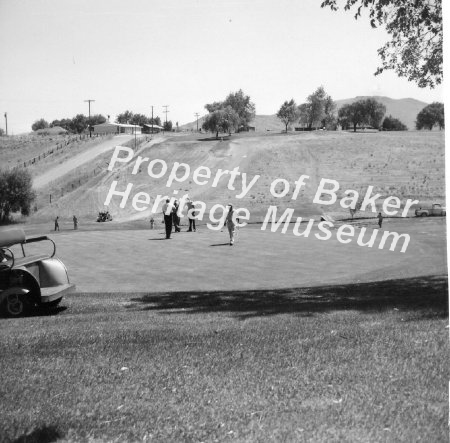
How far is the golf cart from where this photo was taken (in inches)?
441

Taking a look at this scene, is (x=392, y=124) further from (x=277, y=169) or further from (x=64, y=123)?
(x=64, y=123)

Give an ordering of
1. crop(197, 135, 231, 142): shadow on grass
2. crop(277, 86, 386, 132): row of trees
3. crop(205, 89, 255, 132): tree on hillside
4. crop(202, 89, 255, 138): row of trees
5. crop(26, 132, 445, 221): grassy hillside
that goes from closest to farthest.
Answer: crop(205, 89, 255, 132): tree on hillside, crop(202, 89, 255, 138): row of trees, crop(26, 132, 445, 221): grassy hillside, crop(277, 86, 386, 132): row of trees, crop(197, 135, 231, 142): shadow on grass

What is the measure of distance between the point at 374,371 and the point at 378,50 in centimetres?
1263

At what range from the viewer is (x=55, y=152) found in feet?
300

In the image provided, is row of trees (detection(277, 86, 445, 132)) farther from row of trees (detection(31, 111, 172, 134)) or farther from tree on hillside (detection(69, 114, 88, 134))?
tree on hillside (detection(69, 114, 88, 134))

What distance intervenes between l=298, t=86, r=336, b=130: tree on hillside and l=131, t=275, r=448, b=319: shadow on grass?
159ft

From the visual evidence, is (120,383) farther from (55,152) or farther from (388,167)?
(55,152)

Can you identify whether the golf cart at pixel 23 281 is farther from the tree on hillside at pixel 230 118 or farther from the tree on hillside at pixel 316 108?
the tree on hillside at pixel 316 108

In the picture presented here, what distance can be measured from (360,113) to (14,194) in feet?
162

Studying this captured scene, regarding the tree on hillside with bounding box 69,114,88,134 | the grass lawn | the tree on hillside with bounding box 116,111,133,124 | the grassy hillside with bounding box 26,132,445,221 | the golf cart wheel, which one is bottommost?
the golf cart wheel

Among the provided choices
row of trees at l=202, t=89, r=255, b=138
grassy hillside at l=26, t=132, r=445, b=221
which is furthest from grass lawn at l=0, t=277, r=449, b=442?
grassy hillside at l=26, t=132, r=445, b=221

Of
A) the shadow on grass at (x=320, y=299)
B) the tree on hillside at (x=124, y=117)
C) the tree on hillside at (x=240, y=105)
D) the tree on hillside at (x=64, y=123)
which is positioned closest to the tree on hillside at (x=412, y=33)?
the shadow on grass at (x=320, y=299)

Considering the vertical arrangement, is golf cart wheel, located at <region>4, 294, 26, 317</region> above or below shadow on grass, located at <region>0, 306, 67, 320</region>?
above

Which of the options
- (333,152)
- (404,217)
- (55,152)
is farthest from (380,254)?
(55,152)
